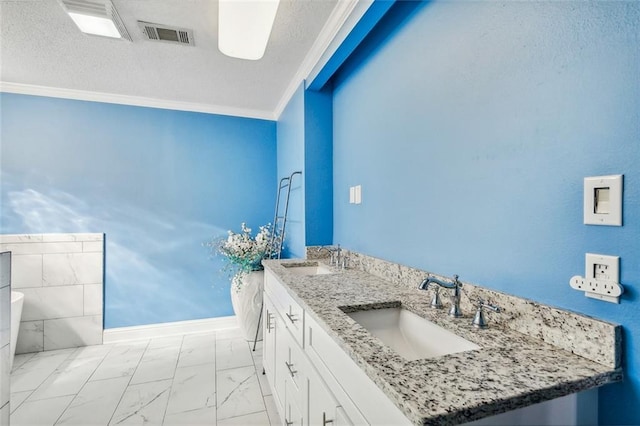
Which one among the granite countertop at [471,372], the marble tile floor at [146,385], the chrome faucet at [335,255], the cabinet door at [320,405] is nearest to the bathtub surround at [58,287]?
the marble tile floor at [146,385]

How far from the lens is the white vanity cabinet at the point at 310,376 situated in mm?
750

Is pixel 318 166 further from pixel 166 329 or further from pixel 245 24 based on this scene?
pixel 166 329

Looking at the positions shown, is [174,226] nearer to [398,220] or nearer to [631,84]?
[398,220]

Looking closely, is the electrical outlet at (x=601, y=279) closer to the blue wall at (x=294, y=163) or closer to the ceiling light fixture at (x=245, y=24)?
the ceiling light fixture at (x=245, y=24)

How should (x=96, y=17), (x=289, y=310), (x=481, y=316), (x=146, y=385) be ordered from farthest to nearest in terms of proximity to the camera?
(x=146, y=385), (x=96, y=17), (x=289, y=310), (x=481, y=316)

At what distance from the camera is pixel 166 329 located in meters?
3.07

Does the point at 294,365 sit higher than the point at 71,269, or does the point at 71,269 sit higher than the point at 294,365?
the point at 71,269

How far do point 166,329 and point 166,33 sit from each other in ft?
8.95

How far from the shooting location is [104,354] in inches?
106

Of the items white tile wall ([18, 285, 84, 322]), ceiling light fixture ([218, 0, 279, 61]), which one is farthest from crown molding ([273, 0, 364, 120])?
white tile wall ([18, 285, 84, 322])

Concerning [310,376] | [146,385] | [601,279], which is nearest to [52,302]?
[146,385]

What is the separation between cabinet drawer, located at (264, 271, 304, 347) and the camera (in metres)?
1.31

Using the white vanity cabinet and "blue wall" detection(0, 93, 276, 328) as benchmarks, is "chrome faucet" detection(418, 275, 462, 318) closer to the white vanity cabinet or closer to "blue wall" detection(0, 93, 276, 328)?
the white vanity cabinet

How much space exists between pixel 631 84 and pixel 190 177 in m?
3.30
